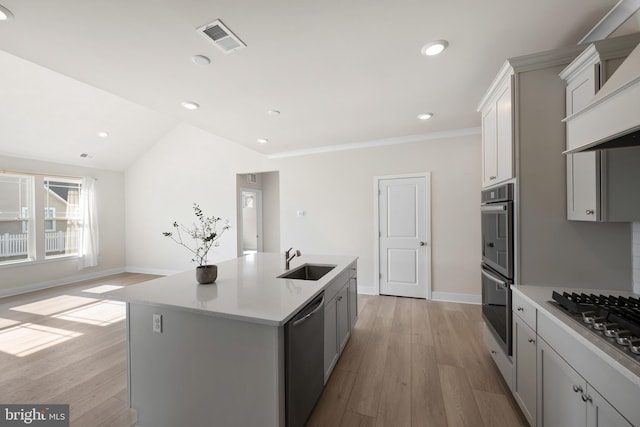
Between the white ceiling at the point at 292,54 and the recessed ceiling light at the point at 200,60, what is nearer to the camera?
the white ceiling at the point at 292,54

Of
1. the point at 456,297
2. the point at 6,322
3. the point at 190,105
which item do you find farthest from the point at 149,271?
the point at 456,297

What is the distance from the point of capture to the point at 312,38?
1814mm

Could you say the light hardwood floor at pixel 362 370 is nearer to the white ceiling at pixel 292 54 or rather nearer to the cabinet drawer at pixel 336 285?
the cabinet drawer at pixel 336 285

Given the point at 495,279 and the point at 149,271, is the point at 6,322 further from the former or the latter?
the point at 495,279

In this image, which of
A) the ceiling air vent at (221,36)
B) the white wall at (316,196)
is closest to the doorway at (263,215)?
the white wall at (316,196)

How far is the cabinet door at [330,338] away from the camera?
196 cm

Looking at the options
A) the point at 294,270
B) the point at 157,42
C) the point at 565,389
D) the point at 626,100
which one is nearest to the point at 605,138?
the point at 626,100

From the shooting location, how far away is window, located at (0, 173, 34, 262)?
175 inches

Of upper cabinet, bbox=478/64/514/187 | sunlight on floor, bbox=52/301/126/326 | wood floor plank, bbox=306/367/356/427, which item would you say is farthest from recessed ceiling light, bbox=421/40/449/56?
sunlight on floor, bbox=52/301/126/326

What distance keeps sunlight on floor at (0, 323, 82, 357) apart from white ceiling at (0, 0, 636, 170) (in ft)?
9.13

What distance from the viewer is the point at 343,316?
2.44 m

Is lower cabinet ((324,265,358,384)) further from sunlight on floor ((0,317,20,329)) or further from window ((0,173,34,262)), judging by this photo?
window ((0,173,34,262))

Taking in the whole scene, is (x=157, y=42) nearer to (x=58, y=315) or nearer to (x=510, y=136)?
(x=510, y=136)

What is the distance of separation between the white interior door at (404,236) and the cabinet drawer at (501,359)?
173 centimetres
